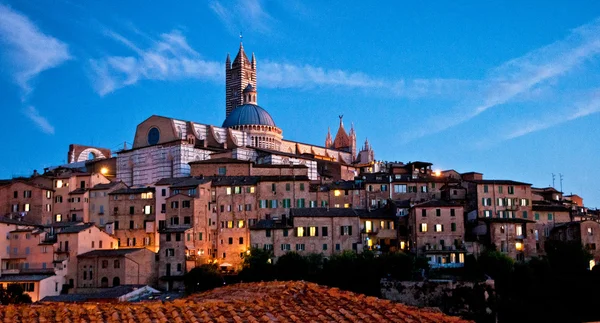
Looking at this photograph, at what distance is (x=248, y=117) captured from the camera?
99.1 metres

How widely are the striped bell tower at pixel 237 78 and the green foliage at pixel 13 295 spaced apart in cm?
7437

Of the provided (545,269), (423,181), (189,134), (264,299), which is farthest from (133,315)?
(189,134)

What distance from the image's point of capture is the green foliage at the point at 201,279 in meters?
56.2

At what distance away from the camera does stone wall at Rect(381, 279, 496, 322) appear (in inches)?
1938

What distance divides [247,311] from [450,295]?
42.5m

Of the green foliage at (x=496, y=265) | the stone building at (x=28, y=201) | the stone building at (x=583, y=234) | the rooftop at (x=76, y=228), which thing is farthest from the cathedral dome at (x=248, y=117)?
the green foliage at (x=496, y=265)

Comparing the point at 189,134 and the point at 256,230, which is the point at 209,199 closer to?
the point at 256,230

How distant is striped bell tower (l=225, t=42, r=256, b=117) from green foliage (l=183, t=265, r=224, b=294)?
70.8m

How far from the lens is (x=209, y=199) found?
6538cm

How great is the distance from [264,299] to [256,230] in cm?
5189

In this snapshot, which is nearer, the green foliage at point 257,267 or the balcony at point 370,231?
the green foliage at point 257,267

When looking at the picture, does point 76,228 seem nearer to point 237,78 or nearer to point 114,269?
point 114,269

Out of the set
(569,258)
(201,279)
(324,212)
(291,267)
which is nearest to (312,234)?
(324,212)

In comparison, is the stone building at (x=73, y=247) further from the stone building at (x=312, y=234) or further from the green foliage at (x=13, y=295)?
A: the stone building at (x=312, y=234)
